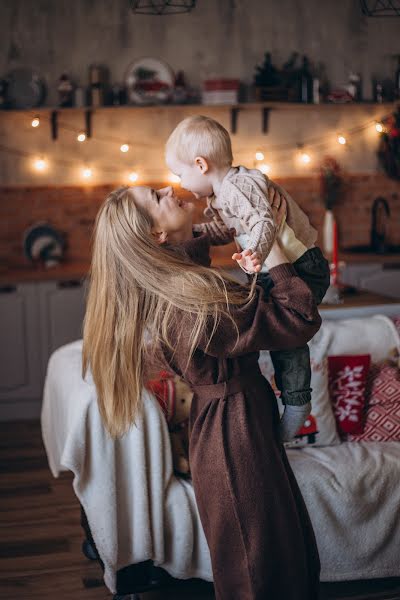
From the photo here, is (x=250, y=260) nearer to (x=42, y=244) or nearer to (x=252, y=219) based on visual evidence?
(x=252, y=219)

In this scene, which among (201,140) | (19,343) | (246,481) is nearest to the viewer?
(246,481)

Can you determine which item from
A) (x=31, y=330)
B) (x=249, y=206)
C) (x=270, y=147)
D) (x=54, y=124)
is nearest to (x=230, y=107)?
(x=270, y=147)

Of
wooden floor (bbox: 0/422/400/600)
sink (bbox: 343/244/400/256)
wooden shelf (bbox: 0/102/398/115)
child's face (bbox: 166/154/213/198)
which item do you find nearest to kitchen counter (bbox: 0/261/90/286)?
wooden shelf (bbox: 0/102/398/115)

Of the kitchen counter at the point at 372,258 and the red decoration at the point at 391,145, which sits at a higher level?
the red decoration at the point at 391,145

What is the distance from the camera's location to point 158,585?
300cm

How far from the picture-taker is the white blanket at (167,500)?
288 centimetres

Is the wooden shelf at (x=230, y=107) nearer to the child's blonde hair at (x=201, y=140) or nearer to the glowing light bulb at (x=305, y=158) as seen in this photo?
the glowing light bulb at (x=305, y=158)

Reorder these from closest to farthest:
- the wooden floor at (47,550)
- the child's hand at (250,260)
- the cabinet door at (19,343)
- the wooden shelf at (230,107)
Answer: the child's hand at (250,260) → the wooden floor at (47,550) → the cabinet door at (19,343) → the wooden shelf at (230,107)

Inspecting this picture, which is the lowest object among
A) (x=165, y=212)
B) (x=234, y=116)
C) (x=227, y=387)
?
(x=227, y=387)

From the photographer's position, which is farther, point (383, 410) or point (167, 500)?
point (383, 410)

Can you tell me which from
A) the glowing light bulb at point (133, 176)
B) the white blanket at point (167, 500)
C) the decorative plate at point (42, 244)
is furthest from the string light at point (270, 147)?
the white blanket at point (167, 500)

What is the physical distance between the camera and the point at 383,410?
11.4 ft

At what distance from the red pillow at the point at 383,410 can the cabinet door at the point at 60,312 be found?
2428 mm

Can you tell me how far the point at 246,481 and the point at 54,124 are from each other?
169 inches
